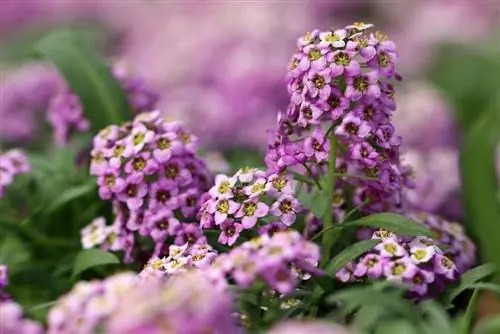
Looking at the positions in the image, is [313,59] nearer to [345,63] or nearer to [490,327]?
[345,63]

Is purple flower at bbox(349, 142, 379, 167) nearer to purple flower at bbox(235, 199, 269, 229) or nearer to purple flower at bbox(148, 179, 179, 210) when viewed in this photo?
purple flower at bbox(235, 199, 269, 229)

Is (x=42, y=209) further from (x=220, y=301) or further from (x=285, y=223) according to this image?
(x=220, y=301)

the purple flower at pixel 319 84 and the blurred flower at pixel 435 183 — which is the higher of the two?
the purple flower at pixel 319 84

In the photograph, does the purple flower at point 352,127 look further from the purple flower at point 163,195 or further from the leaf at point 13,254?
the leaf at point 13,254

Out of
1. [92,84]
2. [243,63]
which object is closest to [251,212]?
[92,84]

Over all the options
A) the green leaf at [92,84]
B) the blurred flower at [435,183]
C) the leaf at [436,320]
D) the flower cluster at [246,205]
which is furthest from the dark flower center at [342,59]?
the green leaf at [92,84]

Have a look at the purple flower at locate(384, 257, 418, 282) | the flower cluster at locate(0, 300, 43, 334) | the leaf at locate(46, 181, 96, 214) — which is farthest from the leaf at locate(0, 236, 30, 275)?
the purple flower at locate(384, 257, 418, 282)
